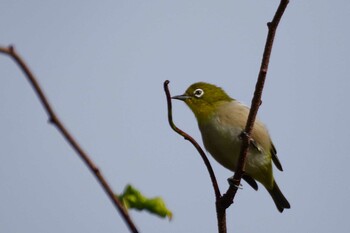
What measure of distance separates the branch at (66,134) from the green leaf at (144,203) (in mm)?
166

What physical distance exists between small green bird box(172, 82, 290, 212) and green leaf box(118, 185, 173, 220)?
396 cm

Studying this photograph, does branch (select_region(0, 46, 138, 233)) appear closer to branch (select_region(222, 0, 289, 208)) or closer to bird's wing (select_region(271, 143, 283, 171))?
branch (select_region(222, 0, 289, 208))

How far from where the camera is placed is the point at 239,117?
6047 mm

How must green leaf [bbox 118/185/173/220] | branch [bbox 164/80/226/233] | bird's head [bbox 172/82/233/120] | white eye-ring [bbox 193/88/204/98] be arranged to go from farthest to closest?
white eye-ring [bbox 193/88/204/98] → bird's head [bbox 172/82/233/120] → branch [bbox 164/80/226/233] → green leaf [bbox 118/185/173/220]

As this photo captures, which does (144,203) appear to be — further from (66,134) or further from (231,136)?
(231,136)

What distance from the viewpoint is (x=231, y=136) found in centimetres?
595

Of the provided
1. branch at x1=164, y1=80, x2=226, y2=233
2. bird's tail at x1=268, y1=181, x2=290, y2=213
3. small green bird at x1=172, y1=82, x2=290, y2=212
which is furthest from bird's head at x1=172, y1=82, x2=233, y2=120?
branch at x1=164, y1=80, x2=226, y2=233

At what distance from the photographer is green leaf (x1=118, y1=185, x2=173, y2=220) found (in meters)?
1.79

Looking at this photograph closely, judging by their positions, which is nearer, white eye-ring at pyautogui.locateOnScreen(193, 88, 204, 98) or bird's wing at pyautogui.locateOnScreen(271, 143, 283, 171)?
bird's wing at pyautogui.locateOnScreen(271, 143, 283, 171)

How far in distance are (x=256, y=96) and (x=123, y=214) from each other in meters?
1.60

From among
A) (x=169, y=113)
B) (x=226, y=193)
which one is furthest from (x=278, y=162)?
(x=169, y=113)

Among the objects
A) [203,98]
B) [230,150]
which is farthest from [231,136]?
[203,98]

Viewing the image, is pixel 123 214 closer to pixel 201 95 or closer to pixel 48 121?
pixel 48 121

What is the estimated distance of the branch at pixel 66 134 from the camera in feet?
4.03
